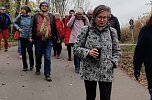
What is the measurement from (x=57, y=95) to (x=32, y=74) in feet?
9.43

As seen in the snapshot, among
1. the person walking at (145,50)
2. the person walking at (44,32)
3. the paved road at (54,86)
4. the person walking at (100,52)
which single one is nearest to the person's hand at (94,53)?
the person walking at (100,52)

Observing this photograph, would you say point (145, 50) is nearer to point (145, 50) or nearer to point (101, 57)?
point (145, 50)

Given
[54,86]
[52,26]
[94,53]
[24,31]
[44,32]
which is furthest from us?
[24,31]

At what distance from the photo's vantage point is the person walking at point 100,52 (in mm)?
6668

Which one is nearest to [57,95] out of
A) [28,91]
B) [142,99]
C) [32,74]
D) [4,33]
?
[28,91]

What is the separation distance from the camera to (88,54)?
21.8 ft

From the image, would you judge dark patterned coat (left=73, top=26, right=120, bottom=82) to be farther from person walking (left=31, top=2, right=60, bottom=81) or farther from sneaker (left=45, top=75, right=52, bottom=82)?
sneaker (left=45, top=75, right=52, bottom=82)

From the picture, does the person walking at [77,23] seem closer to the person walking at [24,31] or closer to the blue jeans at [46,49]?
the person walking at [24,31]

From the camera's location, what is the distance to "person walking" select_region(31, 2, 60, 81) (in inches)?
452

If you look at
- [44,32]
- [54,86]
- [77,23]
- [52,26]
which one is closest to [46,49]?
[44,32]

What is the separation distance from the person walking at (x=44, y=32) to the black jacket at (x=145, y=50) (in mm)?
4984

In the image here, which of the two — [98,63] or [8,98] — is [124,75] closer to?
[8,98]

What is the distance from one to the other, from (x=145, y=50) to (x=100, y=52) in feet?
2.13

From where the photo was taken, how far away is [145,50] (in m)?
6.73
